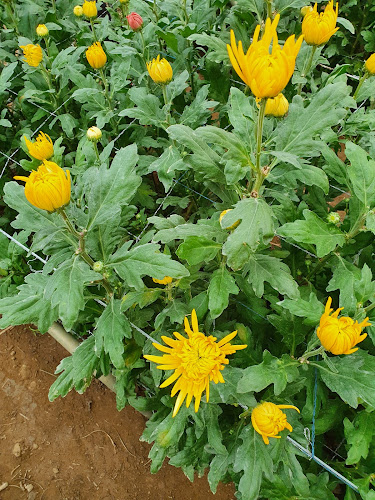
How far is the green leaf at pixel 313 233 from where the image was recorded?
4.16ft

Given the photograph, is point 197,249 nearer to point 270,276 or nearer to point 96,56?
point 270,276

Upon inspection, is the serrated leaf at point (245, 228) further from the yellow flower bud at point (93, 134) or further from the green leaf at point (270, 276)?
the yellow flower bud at point (93, 134)

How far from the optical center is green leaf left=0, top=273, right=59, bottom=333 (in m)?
1.34

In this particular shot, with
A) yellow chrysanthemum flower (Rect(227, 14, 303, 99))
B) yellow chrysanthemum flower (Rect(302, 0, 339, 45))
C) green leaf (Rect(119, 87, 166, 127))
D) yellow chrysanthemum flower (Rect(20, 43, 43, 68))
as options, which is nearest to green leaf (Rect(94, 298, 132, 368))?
green leaf (Rect(119, 87, 166, 127))

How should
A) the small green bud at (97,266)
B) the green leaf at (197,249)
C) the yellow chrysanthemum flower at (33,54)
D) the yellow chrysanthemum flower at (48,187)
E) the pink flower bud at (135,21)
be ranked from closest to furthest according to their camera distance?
the yellow chrysanthemum flower at (48,187) → the green leaf at (197,249) → the small green bud at (97,266) → the pink flower bud at (135,21) → the yellow chrysanthemum flower at (33,54)

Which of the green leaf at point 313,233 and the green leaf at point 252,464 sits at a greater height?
the green leaf at point 313,233

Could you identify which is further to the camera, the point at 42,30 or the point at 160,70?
the point at 42,30

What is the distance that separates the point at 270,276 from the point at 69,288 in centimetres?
59

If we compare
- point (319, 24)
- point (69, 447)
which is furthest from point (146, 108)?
point (69, 447)

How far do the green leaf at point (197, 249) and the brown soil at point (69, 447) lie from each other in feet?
4.17

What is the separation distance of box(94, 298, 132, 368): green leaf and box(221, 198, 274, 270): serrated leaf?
1.60 feet

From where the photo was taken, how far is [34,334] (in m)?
2.40

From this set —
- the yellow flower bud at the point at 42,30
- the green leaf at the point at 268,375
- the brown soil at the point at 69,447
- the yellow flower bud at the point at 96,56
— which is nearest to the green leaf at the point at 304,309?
the green leaf at the point at 268,375

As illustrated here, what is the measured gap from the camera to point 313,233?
4.24 ft
